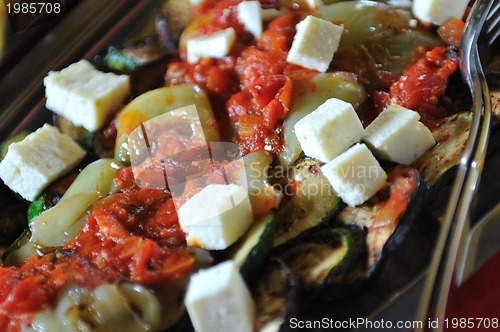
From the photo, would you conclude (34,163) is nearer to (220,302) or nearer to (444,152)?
(220,302)

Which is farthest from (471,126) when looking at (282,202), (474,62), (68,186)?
(68,186)

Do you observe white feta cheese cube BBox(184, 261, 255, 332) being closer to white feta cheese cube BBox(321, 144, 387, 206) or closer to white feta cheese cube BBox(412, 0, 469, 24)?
white feta cheese cube BBox(321, 144, 387, 206)

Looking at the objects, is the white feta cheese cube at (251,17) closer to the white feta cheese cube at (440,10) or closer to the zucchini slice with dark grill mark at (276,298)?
the white feta cheese cube at (440,10)

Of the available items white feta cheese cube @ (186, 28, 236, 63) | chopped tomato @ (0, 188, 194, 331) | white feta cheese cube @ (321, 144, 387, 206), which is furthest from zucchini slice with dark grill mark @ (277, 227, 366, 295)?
white feta cheese cube @ (186, 28, 236, 63)

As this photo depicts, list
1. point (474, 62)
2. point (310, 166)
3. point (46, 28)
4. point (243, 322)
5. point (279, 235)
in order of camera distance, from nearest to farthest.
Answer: point (243, 322) → point (279, 235) → point (310, 166) → point (474, 62) → point (46, 28)

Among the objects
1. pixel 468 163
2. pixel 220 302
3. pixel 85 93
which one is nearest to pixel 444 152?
pixel 468 163

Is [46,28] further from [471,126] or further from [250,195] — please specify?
[471,126]
